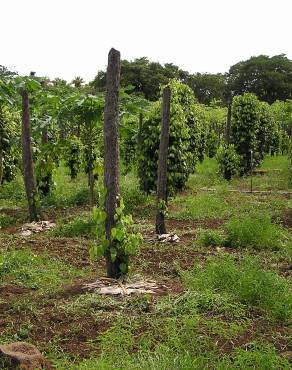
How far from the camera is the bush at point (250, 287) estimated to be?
5.14 m

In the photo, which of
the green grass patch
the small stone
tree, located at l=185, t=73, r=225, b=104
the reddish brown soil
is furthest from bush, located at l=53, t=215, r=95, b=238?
tree, located at l=185, t=73, r=225, b=104

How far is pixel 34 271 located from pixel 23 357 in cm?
294

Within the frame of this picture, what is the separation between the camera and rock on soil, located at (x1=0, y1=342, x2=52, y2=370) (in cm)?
384

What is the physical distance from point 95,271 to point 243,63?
205ft

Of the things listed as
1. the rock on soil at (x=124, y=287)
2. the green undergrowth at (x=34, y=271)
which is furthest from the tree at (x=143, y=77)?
the rock on soil at (x=124, y=287)

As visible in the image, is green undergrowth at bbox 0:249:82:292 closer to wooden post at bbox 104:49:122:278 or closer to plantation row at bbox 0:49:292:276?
plantation row at bbox 0:49:292:276

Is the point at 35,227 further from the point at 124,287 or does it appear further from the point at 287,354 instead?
the point at 287,354

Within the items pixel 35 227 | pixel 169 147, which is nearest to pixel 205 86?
pixel 169 147

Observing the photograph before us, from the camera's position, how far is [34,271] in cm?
677

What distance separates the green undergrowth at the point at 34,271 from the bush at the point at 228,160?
12277 millimetres

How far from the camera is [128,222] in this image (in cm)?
618

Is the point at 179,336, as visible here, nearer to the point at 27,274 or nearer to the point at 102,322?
the point at 102,322

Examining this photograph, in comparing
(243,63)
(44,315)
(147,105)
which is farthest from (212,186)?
(243,63)

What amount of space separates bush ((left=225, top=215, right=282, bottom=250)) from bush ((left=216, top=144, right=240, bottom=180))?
33.6ft
